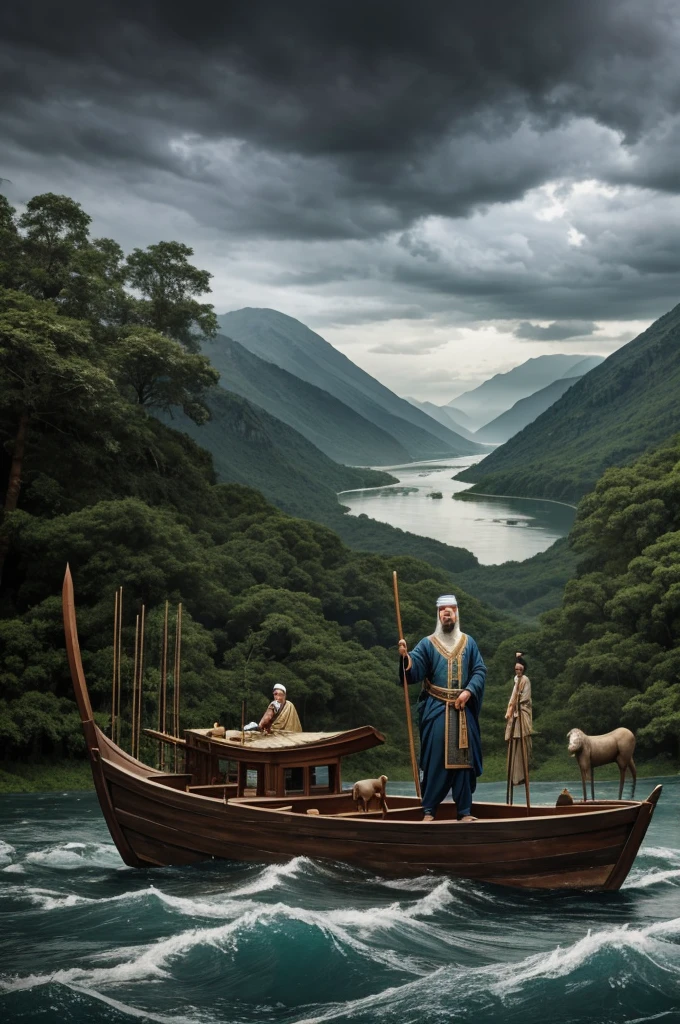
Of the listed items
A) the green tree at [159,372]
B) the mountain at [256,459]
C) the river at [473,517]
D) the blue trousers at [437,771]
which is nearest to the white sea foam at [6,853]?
the blue trousers at [437,771]

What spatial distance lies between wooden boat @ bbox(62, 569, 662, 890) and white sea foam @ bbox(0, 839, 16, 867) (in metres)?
3.56

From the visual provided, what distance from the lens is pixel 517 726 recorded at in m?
15.5

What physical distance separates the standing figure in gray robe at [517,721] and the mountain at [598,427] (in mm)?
67672

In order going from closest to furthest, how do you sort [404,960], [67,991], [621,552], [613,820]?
[67,991]
[404,960]
[613,820]
[621,552]

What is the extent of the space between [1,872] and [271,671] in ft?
65.7

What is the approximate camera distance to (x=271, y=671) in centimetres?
3775

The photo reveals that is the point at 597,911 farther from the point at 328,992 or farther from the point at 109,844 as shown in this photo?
the point at 109,844

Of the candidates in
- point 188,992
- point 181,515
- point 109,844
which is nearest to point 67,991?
point 188,992

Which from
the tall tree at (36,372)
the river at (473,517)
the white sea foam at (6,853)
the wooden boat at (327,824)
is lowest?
the white sea foam at (6,853)

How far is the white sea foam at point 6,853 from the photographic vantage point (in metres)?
19.2

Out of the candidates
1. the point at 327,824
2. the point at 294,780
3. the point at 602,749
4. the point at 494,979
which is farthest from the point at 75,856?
the point at 494,979

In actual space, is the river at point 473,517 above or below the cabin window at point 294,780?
above

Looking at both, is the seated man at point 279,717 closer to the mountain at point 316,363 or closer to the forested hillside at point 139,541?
the forested hillside at point 139,541

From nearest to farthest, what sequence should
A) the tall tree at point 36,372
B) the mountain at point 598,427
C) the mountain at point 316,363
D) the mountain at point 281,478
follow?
the tall tree at point 36,372 < the mountain at point 281,478 < the mountain at point 598,427 < the mountain at point 316,363
